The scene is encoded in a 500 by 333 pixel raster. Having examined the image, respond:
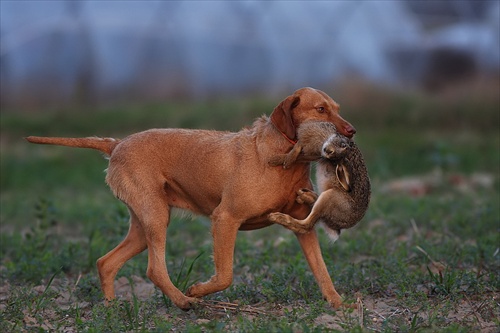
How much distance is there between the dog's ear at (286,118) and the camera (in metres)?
6.19

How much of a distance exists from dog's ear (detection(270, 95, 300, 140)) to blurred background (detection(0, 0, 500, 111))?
11801mm

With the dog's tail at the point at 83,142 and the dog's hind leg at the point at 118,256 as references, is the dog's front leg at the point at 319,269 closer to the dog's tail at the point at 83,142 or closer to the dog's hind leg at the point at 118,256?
the dog's hind leg at the point at 118,256

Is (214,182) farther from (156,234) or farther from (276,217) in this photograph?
(276,217)

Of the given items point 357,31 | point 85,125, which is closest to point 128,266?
point 85,125

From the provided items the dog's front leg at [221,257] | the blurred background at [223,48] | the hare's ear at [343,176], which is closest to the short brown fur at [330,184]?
the hare's ear at [343,176]

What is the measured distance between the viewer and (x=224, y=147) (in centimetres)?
654

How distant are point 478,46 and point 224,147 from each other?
14.3 meters

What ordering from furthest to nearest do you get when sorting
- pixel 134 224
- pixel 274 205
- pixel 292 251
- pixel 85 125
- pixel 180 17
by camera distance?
Answer: pixel 180 17, pixel 85 125, pixel 292 251, pixel 134 224, pixel 274 205

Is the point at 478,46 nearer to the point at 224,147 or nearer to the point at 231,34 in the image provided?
the point at 231,34

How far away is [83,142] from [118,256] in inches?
39.4

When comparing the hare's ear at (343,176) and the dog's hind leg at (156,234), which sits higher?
the hare's ear at (343,176)

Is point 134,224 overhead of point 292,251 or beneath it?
overhead

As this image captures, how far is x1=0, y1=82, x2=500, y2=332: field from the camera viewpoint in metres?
5.76

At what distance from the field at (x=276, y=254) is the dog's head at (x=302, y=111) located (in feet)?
4.05
